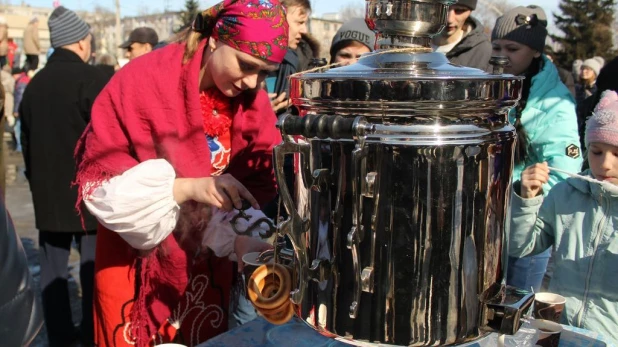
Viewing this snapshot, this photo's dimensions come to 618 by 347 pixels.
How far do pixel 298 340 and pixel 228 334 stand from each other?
0.17 metres

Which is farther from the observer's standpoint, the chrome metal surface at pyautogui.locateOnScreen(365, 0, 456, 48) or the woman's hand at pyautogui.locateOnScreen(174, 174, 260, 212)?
the woman's hand at pyautogui.locateOnScreen(174, 174, 260, 212)

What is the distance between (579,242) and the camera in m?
1.91

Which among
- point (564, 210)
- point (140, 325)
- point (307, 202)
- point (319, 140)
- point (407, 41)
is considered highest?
point (407, 41)

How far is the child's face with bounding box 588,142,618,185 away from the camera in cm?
178

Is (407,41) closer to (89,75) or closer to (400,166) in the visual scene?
(400,166)

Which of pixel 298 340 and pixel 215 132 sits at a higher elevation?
pixel 215 132

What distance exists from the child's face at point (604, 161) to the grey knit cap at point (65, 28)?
9.27 feet

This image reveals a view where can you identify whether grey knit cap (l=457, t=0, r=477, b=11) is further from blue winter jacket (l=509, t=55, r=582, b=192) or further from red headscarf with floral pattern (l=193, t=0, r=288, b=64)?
red headscarf with floral pattern (l=193, t=0, r=288, b=64)

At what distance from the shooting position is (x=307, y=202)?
3.51 feet

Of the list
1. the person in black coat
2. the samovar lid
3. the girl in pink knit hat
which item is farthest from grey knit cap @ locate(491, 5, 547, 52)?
the person in black coat

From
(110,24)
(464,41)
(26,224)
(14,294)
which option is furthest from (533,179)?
(110,24)

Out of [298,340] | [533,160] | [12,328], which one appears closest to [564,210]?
[533,160]

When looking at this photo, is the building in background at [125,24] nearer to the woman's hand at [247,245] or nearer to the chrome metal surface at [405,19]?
the woman's hand at [247,245]

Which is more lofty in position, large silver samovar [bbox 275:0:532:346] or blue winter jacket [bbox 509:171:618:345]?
large silver samovar [bbox 275:0:532:346]
